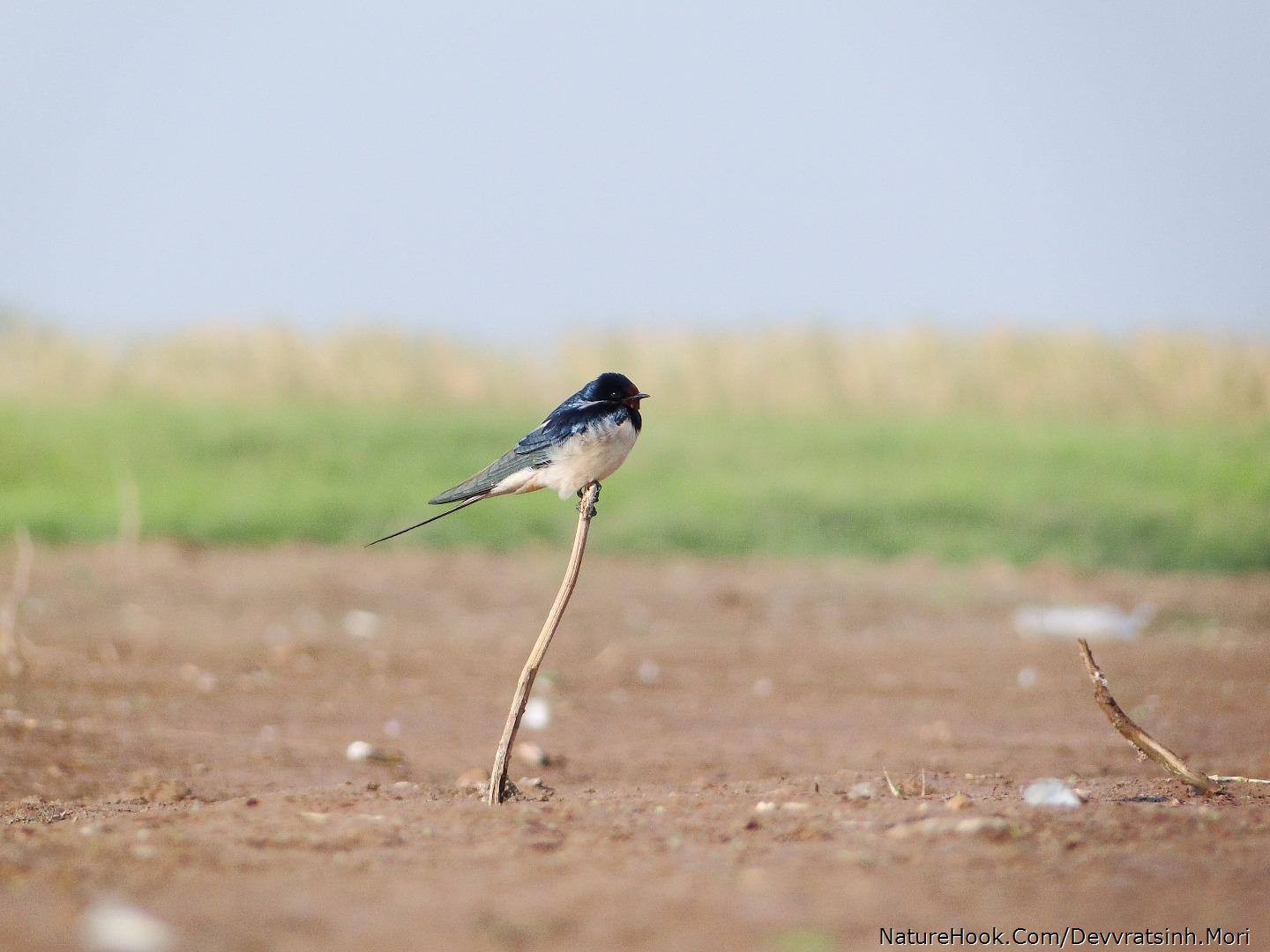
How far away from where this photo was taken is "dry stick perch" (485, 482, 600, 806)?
153 inches

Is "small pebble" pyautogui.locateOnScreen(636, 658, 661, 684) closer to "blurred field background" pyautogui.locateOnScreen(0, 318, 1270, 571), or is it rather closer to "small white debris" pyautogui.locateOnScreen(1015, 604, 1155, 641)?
"small white debris" pyautogui.locateOnScreen(1015, 604, 1155, 641)

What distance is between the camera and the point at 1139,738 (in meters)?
4.07

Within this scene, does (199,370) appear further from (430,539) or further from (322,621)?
(322,621)

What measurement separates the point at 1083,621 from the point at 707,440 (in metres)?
5.90

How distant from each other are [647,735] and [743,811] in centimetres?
242

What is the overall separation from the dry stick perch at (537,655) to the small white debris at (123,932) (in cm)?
137

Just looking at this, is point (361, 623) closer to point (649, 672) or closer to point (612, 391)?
point (649, 672)

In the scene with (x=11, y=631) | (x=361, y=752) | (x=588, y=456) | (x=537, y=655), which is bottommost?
(x=361, y=752)

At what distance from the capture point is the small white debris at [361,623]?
349 inches

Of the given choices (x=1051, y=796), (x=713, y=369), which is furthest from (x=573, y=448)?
(x=713, y=369)

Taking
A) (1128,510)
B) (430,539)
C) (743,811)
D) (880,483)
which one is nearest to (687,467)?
(880,483)

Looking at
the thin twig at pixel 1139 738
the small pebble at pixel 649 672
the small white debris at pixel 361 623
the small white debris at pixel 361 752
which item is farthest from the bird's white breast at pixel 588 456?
the small white debris at pixel 361 623

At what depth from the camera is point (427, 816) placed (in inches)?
149

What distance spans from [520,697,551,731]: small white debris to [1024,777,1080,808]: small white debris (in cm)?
280
